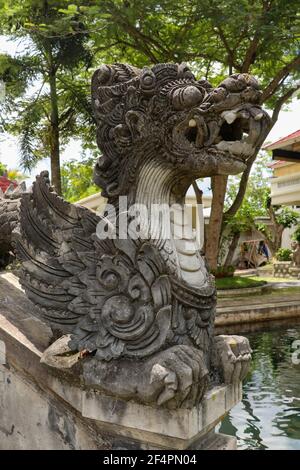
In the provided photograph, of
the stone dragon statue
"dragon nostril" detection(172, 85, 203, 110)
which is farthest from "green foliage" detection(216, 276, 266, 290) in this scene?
"dragon nostril" detection(172, 85, 203, 110)

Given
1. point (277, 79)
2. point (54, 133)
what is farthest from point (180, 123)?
point (54, 133)

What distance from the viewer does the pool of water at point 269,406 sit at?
3490 mm

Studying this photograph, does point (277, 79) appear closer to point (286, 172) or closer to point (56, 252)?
point (286, 172)

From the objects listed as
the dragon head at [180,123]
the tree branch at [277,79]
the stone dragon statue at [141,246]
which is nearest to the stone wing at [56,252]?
the stone dragon statue at [141,246]

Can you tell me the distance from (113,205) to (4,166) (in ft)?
65.8

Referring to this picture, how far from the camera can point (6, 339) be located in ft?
8.14

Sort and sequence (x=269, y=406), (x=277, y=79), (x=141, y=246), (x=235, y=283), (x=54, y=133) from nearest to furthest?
(x=141, y=246) < (x=269, y=406) < (x=277, y=79) < (x=235, y=283) < (x=54, y=133)

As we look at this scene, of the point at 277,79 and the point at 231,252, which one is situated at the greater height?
the point at 277,79

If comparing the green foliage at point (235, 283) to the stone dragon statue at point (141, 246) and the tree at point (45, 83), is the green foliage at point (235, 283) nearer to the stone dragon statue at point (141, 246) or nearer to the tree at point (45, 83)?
the tree at point (45, 83)

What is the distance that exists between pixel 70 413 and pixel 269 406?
2.52m

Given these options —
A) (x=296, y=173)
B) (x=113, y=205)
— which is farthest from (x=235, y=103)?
(x=296, y=173)

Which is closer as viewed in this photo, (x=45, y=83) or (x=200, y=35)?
(x=200, y=35)

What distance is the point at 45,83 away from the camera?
12.1 meters
